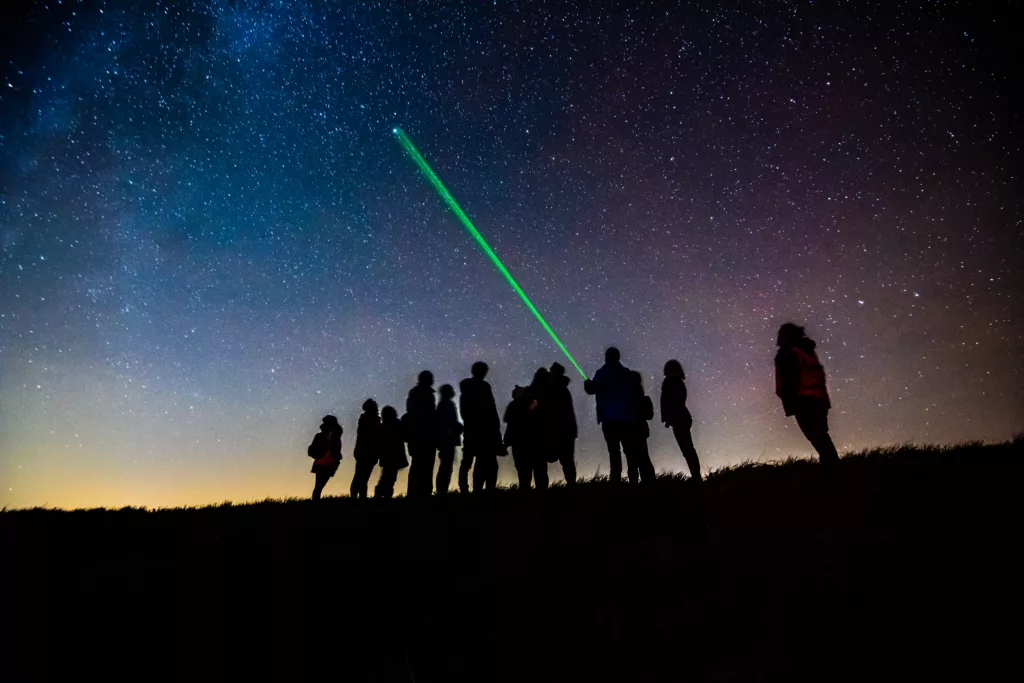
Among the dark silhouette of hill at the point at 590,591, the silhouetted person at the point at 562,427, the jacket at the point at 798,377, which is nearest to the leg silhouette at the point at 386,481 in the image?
the silhouetted person at the point at 562,427

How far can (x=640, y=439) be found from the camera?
7.92 metres

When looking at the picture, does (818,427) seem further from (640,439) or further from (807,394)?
(640,439)

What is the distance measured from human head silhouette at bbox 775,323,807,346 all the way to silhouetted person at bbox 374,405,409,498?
6266 millimetres

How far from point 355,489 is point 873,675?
8.60 meters

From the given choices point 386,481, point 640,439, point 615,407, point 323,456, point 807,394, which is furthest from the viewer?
point 323,456

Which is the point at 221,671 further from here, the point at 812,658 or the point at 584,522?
the point at 812,658

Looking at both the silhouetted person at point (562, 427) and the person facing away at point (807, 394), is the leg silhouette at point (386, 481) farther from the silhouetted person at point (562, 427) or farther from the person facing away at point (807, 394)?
the person facing away at point (807, 394)

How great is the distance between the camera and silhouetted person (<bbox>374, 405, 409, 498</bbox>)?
9.20 m

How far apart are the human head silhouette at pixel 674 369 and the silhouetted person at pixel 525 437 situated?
227 centimetres

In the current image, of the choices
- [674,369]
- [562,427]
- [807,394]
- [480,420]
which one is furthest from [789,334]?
[480,420]

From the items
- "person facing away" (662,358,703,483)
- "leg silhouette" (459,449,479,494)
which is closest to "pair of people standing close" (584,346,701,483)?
"person facing away" (662,358,703,483)

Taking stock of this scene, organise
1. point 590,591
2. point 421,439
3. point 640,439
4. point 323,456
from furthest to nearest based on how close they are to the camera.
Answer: point 323,456
point 421,439
point 640,439
point 590,591

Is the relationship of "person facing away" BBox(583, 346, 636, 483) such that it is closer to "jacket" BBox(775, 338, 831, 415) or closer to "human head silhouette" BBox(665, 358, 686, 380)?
"human head silhouette" BBox(665, 358, 686, 380)

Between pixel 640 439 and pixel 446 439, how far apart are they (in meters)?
3.07
